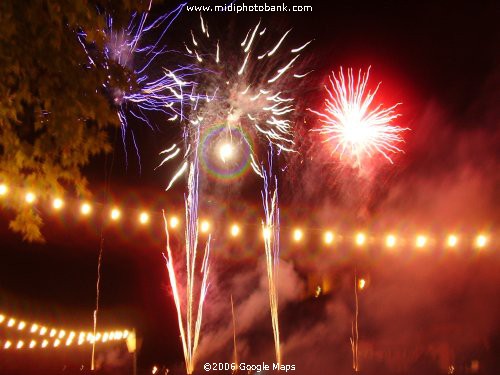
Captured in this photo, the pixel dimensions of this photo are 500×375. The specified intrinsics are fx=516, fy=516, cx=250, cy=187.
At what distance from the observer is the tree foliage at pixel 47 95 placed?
190 inches

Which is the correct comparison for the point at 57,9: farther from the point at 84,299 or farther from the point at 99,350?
the point at 99,350

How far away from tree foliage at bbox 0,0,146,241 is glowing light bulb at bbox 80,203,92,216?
81.0 inches

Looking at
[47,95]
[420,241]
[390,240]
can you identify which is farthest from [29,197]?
[420,241]

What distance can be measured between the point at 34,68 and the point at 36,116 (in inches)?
20.9

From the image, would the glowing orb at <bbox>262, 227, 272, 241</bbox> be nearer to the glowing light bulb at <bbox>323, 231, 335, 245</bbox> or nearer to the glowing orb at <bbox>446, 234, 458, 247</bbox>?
the glowing light bulb at <bbox>323, 231, 335, 245</bbox>

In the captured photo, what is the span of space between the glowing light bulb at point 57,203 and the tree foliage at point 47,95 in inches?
71.7

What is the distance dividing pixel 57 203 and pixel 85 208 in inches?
16.6

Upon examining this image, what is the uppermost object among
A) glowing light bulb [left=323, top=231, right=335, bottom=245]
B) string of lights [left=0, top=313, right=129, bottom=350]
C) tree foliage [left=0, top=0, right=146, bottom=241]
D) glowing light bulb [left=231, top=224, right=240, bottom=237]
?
glowing light bulb [left=323, top=231, right=335, bottom=245]

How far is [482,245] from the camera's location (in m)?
10.9

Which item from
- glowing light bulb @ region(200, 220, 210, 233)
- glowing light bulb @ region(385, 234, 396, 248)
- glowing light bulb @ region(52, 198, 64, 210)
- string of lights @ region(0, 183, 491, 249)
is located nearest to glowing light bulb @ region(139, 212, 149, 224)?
string of lights @ region(0, 183, 491, 249)

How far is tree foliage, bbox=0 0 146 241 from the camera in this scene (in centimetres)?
483

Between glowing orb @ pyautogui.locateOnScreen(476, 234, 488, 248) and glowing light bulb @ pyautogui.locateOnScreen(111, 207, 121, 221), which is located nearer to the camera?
glowing light bulb @ pyautogui.locateOnScreen(111, 207, 121, 221)

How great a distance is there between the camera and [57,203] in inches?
304

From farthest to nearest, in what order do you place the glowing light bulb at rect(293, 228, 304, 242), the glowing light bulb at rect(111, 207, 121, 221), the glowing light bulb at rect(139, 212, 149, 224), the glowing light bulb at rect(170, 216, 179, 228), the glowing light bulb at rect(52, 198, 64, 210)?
the glowing light bulb at rect(293, 228, 304, 242) → the glowing light bulb at rect(170, 216, 179, 228) → the glowing light bulb at rect(139, 212, 149, 224) → the glowing light bulb at rect(111, 207, 121, 221) → the glowing light bulb at rect(52, 198, 64, 210)
